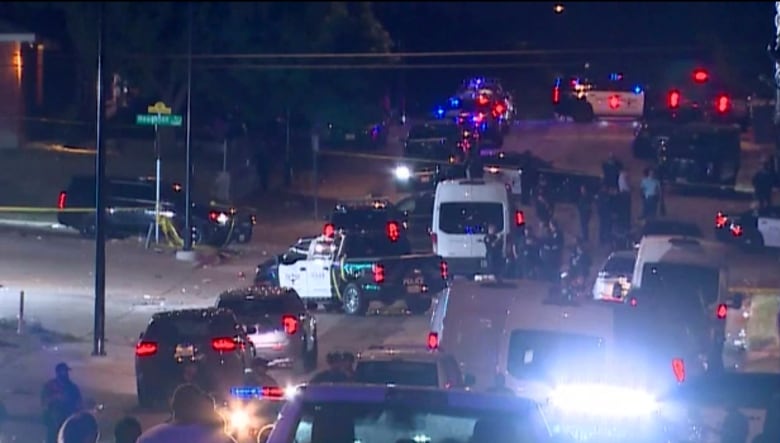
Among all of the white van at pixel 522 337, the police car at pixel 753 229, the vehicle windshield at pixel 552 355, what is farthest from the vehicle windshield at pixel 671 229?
the vehicle windshield at pixel 552 355

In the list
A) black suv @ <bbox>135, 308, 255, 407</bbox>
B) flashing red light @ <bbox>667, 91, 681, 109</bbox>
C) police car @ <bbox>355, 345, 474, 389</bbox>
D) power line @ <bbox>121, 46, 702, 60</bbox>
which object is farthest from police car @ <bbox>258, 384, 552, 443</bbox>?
power line @ <bbox>121, 46, 702, 60</bbox>

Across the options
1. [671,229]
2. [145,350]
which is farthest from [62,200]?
[145,350]

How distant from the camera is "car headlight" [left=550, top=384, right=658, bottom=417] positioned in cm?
1600

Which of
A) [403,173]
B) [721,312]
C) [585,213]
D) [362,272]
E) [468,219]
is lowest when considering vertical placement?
[362,272]

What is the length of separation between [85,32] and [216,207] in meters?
16.1

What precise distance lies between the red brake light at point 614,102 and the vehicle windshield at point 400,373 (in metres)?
31.3

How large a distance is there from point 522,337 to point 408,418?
35.7 feet

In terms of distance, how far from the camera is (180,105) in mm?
55688

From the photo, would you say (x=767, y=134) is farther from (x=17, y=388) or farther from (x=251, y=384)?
(x=251, y=384)

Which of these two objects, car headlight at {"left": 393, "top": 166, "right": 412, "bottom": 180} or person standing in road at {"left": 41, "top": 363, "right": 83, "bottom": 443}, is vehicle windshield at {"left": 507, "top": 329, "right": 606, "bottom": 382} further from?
car headlight at {"left": 393, "top": 166, "right": 412, "bottom": 180}

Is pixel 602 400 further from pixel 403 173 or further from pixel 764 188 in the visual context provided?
pixel 764 188

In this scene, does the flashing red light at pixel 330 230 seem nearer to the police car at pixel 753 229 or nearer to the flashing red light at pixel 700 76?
the police car at pixel 753 229

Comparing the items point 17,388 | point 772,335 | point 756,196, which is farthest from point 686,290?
point 756,196

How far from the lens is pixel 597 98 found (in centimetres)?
4522
